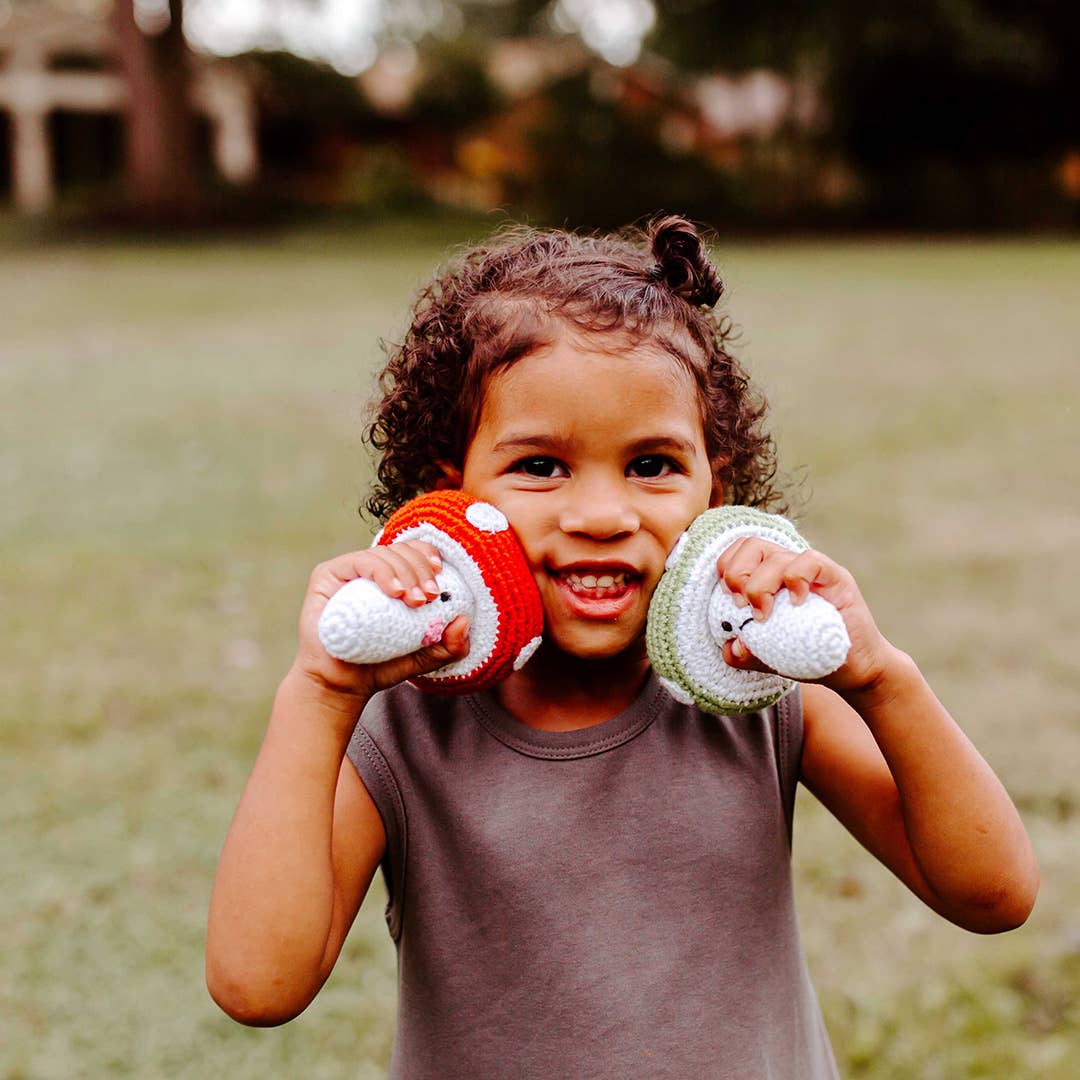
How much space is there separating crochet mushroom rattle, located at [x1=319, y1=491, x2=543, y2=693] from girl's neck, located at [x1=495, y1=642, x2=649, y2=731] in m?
0.13

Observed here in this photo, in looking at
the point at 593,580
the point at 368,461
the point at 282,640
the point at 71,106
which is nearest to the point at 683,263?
the point at 593,580

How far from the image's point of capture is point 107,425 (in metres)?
9.07

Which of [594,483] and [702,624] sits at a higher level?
[594,483]

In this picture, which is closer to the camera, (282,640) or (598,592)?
(598,592)

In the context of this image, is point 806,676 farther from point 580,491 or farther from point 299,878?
point 299,878

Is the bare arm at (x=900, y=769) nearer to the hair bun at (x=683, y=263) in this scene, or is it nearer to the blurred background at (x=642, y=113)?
the hair bun at (x=683, y=263)

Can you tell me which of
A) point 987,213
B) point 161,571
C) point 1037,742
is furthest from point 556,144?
point 1037,742

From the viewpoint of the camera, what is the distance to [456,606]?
5.24 ft

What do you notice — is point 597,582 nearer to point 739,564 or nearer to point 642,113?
point 739,564

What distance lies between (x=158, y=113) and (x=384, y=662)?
25.9 metres

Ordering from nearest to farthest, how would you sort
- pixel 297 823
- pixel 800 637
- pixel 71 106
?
pixel 800 637
pixel 297 823
pixel 71 106

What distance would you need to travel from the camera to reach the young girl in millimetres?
1597

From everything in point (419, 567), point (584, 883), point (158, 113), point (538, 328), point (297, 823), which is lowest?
point (584, 883)

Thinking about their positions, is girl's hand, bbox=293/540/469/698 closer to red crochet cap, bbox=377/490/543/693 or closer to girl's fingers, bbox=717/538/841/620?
red crochet cap, bbox=377/490/543/693
